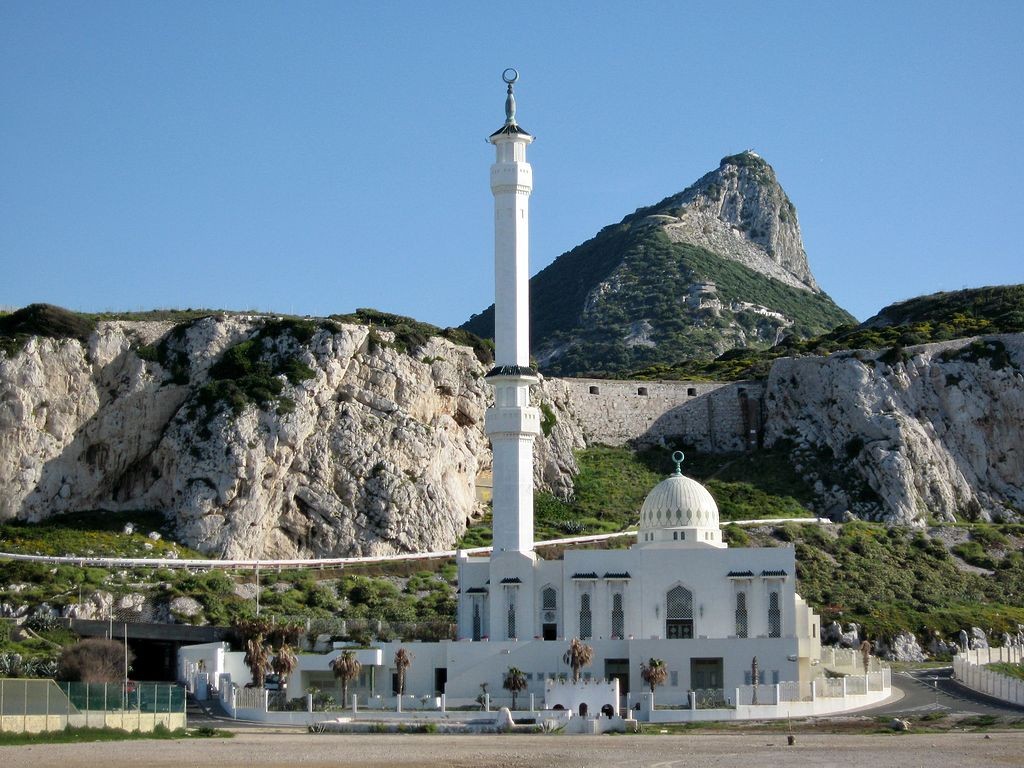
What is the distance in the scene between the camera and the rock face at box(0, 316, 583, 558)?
93500mm

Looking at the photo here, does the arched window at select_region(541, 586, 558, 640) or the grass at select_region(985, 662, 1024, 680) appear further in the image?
the arched window at select_region(541, 586, 558, 640)

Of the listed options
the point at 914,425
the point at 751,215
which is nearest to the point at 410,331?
the point at 914,425

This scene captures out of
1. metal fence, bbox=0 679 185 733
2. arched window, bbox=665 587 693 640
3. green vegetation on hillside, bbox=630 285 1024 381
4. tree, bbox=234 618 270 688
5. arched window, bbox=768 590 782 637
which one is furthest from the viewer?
green vegetation on hillside, bbox=630 285 1024 381

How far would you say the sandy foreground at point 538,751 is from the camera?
49.7 metres

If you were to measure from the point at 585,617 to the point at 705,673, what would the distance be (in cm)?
695

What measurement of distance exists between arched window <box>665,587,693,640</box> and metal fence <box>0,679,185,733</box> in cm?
2299

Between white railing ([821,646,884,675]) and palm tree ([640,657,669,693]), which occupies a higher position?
white railing ([821,646,884,675])

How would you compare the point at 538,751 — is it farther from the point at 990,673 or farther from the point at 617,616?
the point at 990,673

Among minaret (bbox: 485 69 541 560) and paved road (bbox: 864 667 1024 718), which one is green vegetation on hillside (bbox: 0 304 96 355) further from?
paved road (bbox: 864 667 1024 718)

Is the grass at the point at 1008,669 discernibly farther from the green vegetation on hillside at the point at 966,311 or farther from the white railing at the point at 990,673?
the green vegetation on hillside at the point at 966,311

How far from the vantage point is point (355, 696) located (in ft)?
217

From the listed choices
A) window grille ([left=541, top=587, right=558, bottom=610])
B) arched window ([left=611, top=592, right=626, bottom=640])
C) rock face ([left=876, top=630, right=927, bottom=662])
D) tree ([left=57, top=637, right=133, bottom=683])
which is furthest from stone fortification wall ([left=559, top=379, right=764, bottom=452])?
tree ([left=57, top=637, right=133, bottom=683])

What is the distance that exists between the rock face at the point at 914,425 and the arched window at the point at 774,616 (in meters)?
32.6

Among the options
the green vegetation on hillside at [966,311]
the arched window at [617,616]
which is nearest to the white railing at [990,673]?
the arched window at [617,616]
